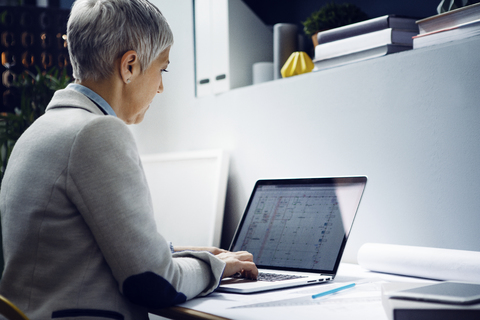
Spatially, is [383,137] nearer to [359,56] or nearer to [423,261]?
[359,56]

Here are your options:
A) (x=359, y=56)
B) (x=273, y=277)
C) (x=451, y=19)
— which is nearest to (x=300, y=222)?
(x=273, y=277)

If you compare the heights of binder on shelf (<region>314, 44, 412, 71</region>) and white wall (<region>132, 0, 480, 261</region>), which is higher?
binder on shelf (<region>314, 44, 412, 71</region>)

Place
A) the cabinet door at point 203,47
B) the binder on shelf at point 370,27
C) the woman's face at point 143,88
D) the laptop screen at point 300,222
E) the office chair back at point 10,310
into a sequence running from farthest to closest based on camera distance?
1. the cabinet door at point 203,47
2. the binder on shelf at point 370,27
3. the laptop screen at point 300,222
4. the woman's face at point 143,88
5. the office chair back at point 10,310

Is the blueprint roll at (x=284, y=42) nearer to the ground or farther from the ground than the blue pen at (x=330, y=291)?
farther from the ground

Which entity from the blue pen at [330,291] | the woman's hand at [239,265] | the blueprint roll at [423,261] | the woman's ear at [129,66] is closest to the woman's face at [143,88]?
the woman's ear at [129,66]

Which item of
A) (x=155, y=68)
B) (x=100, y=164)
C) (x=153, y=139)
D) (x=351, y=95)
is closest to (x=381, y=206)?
(x=351, y=95)

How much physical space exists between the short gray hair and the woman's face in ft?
0.17

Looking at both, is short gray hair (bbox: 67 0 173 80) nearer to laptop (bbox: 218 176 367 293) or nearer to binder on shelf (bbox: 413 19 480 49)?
laptop (bbox: 218 176 367 293)

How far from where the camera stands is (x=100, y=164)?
32.3 inches

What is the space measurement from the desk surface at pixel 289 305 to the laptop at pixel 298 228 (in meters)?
0.06

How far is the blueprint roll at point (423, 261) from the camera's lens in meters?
1.04

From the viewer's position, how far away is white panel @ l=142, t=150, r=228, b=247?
1767 millimetres

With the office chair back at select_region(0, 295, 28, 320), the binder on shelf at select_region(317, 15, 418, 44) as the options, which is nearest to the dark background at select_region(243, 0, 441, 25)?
the binder on shelf at select_region(317, 15, 418, 44)

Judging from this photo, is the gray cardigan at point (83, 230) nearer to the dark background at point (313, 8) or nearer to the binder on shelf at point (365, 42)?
the binder on shelf at point (365, 42)
